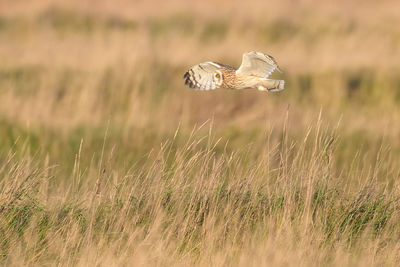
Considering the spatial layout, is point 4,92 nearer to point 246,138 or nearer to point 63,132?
point 63,132

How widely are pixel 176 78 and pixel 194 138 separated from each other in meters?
3.70

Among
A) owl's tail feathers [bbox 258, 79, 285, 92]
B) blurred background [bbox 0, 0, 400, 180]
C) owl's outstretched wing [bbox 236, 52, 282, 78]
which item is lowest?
blurred background [bbox 0, 0, 400, 180]

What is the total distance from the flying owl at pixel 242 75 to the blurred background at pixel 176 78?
1794mm

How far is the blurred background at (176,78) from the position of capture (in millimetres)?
9000

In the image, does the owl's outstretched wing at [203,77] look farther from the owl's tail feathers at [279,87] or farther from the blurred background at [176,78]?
the blurred background at [176,78]

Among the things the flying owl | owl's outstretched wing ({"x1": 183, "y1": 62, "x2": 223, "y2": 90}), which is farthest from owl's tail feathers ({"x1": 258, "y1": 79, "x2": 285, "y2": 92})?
owl's outstretched wing ({"x1": 183, "y1": 62, "x2": 223, "y2": 90})

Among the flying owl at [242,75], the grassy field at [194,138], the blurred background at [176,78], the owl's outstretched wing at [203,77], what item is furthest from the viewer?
the blurred background at [176,78]

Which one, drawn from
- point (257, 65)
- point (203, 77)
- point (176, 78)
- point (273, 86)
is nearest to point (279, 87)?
point (273, 86)

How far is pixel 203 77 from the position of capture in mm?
5281

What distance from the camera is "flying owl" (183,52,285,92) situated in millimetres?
4801

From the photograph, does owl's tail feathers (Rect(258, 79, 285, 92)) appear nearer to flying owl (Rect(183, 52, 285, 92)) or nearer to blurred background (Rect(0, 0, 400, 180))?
flying owl (Rect(183, 52, 285, 92))

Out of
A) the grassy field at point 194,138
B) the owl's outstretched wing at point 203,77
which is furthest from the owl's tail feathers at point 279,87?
the owl's outstretched wing at point 203,77

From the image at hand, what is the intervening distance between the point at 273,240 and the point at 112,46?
7453 mm

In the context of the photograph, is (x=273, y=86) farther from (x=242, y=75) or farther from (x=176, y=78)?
(x=176, y=78)
